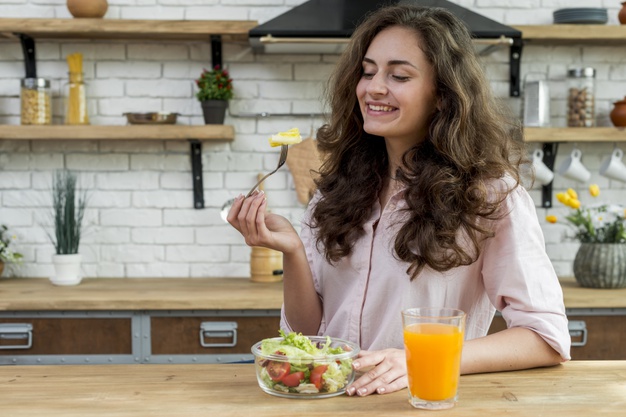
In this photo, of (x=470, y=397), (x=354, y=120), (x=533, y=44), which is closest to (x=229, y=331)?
(x=354, y=120)

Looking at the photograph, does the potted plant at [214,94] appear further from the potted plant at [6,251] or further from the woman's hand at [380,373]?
the woman's hand at [380,373]

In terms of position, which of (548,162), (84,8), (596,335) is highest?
(84,8)

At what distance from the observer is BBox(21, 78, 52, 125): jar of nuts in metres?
3.21

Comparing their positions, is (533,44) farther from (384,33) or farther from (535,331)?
(535,331)

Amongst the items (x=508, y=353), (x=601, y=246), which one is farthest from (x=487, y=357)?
(x=601, y=246)

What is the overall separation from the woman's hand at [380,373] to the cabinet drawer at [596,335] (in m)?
1.58

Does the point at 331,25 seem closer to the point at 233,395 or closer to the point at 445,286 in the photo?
the point at 445,286

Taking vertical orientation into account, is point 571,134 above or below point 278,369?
above

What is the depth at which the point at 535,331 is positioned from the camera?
1.55m

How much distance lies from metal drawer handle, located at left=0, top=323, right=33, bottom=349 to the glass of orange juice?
1987 mm

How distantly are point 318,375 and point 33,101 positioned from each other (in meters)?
2.38

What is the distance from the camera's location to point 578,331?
9.38 feet

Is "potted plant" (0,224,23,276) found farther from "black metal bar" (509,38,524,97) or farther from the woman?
"black metal bar" (509,38,524,97)

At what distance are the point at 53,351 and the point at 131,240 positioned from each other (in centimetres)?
72
